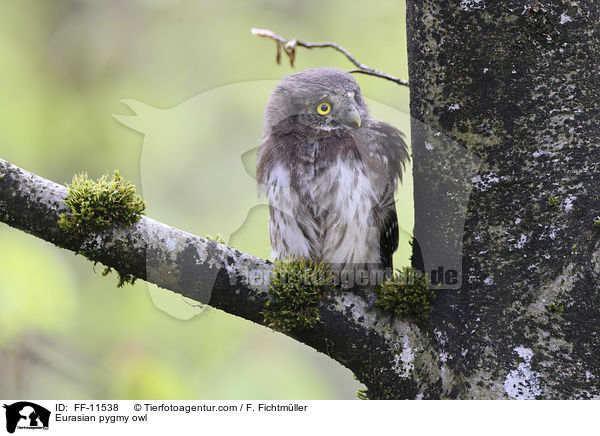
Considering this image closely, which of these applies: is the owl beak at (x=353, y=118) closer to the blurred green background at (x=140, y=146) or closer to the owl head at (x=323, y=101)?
the owl head at (x=323, y=101)

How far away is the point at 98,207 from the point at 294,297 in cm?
79

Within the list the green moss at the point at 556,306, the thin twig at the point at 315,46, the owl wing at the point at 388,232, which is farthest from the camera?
the owl wing at the point at 388,232

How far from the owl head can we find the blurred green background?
67 centimetres

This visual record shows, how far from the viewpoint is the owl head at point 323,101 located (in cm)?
304

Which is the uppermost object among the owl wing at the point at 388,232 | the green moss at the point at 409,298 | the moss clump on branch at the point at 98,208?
the owl wing at the point at 388,232

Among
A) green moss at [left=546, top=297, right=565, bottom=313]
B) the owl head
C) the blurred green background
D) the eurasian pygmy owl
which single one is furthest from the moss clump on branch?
the blurred green background

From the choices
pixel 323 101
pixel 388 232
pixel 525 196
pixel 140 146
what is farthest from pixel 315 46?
pixel 140 146

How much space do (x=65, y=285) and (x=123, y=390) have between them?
41.8 inches

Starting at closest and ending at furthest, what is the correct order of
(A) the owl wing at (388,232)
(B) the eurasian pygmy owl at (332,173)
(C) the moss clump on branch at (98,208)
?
(C) the moss clump on branch at (98,208) < (B) the eurasian pygmy owl at (332,173) < (A) the owl wing at (388,232)

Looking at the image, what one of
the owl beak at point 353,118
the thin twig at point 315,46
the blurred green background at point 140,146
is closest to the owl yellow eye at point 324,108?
the owl beak at point 353,118

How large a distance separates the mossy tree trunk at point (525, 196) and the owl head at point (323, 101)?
960mm

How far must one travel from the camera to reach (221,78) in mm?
5836

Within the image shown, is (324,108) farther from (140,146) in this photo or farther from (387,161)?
(140,146)
